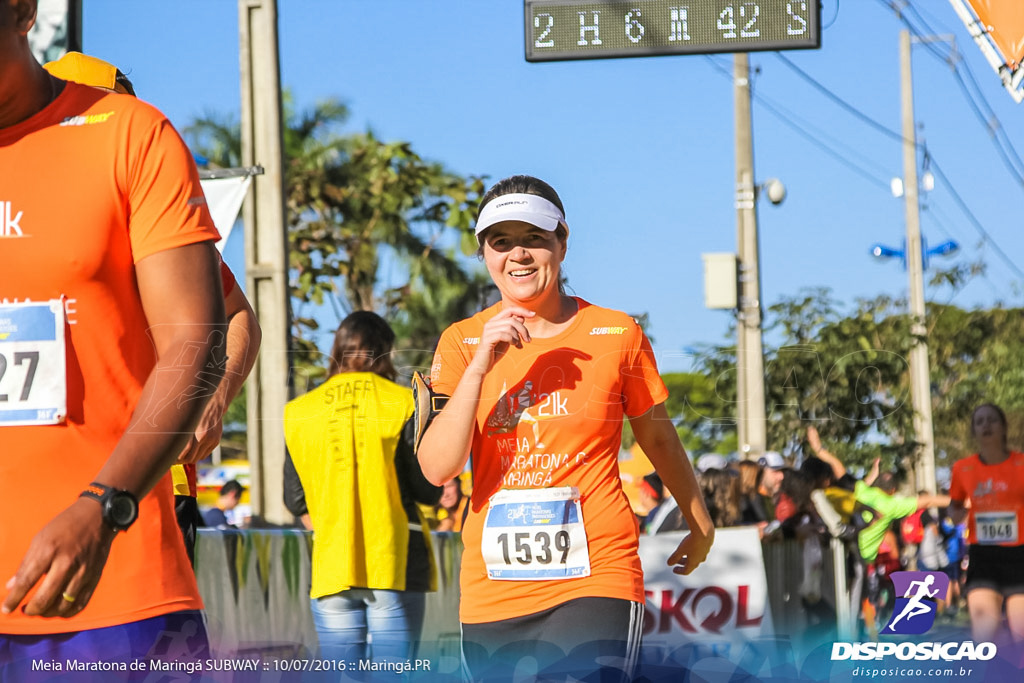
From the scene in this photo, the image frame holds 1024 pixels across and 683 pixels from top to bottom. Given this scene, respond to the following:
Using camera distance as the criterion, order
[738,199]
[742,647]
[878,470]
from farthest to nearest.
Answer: [738,199] < [878,470] < [742,647]

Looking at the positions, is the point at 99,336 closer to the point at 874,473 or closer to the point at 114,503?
the point at 114,503

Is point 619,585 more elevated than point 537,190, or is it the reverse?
point 537,190

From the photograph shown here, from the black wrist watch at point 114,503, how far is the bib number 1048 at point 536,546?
1.28 m

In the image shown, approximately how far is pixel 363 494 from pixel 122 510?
271 cm

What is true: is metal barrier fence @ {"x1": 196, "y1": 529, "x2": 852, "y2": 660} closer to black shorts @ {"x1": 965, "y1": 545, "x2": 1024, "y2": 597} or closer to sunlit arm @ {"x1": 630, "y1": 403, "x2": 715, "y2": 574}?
sunlit arm @ {"x1": 630, "y1": 403, "x2": 715, "y2": 574}

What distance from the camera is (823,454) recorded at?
605 centimetres

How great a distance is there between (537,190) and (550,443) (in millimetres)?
580

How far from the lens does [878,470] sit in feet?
22.9

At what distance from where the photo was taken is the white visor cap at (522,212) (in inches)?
119

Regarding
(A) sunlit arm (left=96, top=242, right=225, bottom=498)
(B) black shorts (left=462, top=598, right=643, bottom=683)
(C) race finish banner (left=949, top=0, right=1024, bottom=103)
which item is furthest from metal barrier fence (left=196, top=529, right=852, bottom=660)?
(A) sunlit arm (left=96, top=242, right=225, bottom=498)

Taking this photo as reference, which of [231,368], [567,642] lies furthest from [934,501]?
[231,368]

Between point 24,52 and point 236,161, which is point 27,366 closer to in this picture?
point 24,52

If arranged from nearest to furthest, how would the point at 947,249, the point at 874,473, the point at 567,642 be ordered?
the point at 567,642 → the point at 874,473 → the point at 947,249

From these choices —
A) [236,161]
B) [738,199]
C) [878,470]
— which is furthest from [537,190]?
[236,161]
